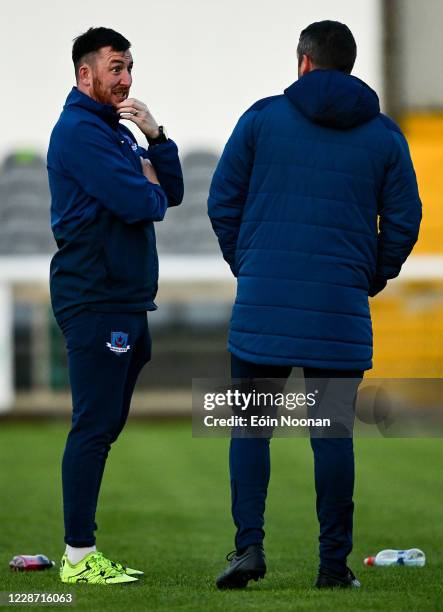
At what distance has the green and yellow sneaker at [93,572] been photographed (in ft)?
10.2

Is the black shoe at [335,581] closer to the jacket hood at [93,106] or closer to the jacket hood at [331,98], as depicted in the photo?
the jacket hood at [331,98]

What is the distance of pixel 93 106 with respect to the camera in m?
3.17

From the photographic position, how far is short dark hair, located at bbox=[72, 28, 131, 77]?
3.18 m

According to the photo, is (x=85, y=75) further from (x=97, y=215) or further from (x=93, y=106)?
(x=97, y=215)

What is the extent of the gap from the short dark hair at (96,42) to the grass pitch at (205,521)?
3.89ft

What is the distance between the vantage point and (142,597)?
2.91 m

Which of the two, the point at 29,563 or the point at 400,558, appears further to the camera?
the point at 400,558

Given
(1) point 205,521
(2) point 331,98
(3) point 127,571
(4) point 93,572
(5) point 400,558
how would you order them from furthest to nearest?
(1) point 205,521, (5) point 400,558, (3) point 127,571, (4) point 93,572, (2) point 331,98

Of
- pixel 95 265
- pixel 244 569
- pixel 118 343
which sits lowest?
pixel 244 569

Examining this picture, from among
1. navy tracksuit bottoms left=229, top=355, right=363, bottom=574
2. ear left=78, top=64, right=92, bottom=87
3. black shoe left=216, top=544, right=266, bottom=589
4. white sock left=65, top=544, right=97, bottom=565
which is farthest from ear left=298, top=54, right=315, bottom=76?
white sock left=65, top=544, right=97, bottom=565

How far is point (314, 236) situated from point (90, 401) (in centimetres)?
64

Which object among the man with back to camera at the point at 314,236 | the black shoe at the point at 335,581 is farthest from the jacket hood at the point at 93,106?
the black shoe at the point at 335,581

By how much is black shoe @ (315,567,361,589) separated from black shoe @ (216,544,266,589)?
127mm

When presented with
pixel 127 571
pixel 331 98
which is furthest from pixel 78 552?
pixel 331 98
